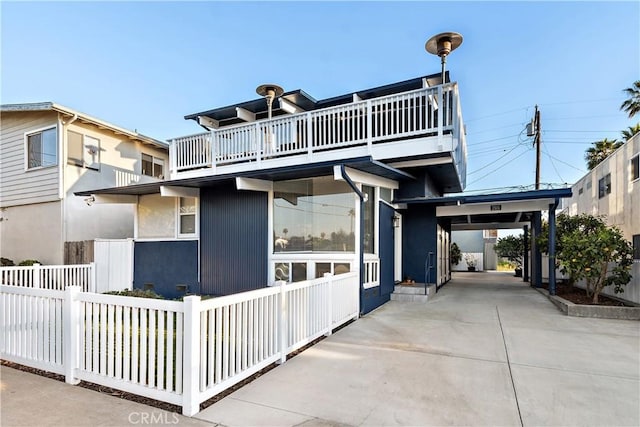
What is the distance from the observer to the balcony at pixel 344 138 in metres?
7.70

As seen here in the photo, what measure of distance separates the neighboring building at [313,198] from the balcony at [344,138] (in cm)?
3

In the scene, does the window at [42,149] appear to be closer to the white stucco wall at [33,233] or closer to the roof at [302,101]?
Result: the white stucco wall at [33,233]

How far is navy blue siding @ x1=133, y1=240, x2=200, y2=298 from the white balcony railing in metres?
2.36

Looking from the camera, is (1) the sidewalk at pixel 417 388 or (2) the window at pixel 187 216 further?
(2) the window at pixel 187 216

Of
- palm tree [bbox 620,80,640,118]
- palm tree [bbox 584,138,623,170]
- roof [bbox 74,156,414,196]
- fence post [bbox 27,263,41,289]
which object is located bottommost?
fence post [bbox 27,263,41,289]

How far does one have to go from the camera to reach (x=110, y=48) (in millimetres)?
11477

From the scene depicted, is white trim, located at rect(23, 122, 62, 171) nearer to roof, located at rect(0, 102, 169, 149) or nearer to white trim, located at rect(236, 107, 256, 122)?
roof, located at rect(0, 102, 169, 149)

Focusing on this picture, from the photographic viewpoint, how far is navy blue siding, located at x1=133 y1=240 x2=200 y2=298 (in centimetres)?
902

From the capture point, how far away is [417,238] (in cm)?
988

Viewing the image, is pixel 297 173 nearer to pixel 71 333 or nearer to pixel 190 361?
pixel 71 333

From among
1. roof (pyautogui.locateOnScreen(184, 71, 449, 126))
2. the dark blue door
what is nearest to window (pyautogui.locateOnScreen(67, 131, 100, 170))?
roof (pyautogui.locateOnScreen(184, 71, 449, 126))

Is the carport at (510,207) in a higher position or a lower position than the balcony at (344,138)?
lower

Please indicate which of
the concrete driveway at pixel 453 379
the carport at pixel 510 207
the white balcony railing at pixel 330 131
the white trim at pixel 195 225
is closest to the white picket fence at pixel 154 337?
the concrete driveway at pixel 453 379

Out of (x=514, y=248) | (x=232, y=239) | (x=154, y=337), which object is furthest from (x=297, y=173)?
(x=514, y=248)
